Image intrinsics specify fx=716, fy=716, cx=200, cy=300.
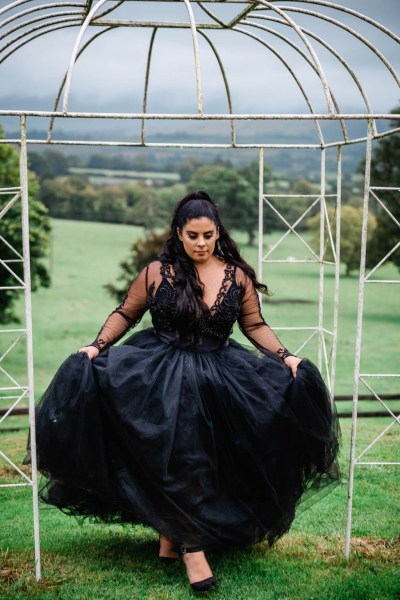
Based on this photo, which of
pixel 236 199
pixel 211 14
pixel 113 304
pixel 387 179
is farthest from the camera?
pixel 236 199

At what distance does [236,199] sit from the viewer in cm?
4169

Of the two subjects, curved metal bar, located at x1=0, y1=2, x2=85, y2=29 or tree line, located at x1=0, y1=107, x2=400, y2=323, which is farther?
tree line, located at x1=0, y1=107, x2=400, y2=323

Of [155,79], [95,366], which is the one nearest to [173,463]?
[95,366]

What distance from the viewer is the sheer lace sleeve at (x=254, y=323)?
178 inches

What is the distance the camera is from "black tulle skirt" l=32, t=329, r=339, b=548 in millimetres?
3943

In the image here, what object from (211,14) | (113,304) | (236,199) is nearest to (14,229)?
(211,14)

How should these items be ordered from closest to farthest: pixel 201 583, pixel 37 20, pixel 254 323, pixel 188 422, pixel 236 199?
1. pixel 201 583
2. pixel 188 422
3. pixel 254 323
4. pixel 37 20
5. pixel 236 199

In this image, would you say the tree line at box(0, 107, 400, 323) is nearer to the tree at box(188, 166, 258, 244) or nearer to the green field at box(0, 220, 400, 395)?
the tree at box(188, 166, 258, 244)

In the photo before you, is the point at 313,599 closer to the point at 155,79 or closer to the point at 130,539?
the point at 130,539

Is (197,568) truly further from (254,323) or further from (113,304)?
(113,304)

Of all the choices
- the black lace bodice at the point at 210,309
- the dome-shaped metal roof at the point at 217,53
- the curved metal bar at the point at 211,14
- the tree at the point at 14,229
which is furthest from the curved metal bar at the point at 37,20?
the tree at the point at 14,229

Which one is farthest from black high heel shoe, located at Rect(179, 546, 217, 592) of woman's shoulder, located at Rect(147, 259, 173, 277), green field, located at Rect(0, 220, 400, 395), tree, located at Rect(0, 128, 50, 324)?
green field, located at Rect(0, 220, 400, 395)

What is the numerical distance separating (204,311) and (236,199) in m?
37.9

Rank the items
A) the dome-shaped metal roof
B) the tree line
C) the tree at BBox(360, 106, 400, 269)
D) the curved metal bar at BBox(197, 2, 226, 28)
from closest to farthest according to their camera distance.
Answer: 1. the dome-shaped metal roof
2. the curved metal bar at BBox(197, 2, 226, 28)
3. the tree at BBox(360, 106, 400, 269)
4. the tree line
